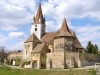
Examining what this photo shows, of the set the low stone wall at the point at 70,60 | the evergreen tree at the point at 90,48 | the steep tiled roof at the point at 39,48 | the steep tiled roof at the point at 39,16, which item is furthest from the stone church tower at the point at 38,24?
the low stone wall at the point at 70,60

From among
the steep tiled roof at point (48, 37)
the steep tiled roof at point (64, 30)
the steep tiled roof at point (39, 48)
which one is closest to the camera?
the steep tiled roof at point (64, 30)

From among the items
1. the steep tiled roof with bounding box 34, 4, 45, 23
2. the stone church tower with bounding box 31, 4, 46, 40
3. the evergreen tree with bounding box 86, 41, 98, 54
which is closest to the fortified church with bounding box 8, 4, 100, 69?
the stone church tower with bounding box 31, 4, 46, 40

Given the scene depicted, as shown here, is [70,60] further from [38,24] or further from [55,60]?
[38,24]

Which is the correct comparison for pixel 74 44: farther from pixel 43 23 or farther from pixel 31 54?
pixel 43 23

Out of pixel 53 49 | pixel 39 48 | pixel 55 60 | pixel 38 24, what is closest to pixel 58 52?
pixel 55 60

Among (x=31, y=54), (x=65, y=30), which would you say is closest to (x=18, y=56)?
(x=31, y=54)

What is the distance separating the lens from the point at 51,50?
71062mm

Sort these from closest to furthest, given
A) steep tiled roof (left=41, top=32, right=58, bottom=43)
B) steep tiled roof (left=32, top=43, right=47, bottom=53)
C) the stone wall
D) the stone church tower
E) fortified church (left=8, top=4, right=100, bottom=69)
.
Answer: fortified church (left=8, top=4, right=100, bottom=69) < the stone wall < steep tiled roof (left=32, top=43, right=47, bottom=53) < steep tiled roof (left=41, top=32, right=58, bottom=43) < the stone church tower

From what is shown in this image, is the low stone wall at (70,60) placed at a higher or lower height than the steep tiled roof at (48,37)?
lower

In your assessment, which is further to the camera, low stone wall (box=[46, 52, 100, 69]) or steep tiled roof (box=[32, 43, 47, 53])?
steep tiled roof (box=[32, 43, 47, 53])

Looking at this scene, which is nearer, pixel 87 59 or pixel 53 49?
pixel 87 59

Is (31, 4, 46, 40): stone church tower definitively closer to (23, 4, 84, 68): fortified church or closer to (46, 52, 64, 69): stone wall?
(23, 4, 84, 68): fortified church

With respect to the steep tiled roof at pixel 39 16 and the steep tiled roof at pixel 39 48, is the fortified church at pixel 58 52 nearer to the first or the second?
the steep tiled roof at pixel 39 48

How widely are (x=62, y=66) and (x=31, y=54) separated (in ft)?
41.9
